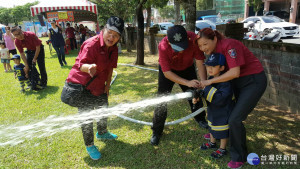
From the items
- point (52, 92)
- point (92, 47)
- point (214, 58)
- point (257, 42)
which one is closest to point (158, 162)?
point (214, 58)

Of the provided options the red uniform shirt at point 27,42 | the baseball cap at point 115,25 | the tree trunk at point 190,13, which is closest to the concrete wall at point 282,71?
the tree trunk at point 190,13

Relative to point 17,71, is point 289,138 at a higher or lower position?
lower

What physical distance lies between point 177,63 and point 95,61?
4.16ft

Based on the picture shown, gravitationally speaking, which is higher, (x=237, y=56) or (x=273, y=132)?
(x=237, y=56)

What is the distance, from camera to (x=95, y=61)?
2986 mm

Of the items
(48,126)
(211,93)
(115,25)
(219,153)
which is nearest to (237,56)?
(211,93)

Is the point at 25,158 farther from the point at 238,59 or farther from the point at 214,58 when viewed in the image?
the point at 238,59

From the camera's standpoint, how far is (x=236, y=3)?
55.8 metres

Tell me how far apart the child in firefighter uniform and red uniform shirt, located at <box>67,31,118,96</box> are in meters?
1.40

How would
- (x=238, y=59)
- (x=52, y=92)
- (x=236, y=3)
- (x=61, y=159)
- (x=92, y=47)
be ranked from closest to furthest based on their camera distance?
(x=238, y=59) → (x=92, y=47) → (x=61, y=159) → (x=52, y=92) → (x=236, y=3)

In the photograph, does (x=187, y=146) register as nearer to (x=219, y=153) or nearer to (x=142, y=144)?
(x=219, y=153)

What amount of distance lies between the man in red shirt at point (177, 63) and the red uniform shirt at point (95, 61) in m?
0.79

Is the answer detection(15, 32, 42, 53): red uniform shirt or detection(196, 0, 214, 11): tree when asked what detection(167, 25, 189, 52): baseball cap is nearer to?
detection(15, 32, 42, 53): red uniform shirt

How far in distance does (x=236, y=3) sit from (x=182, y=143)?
61.0 meters
